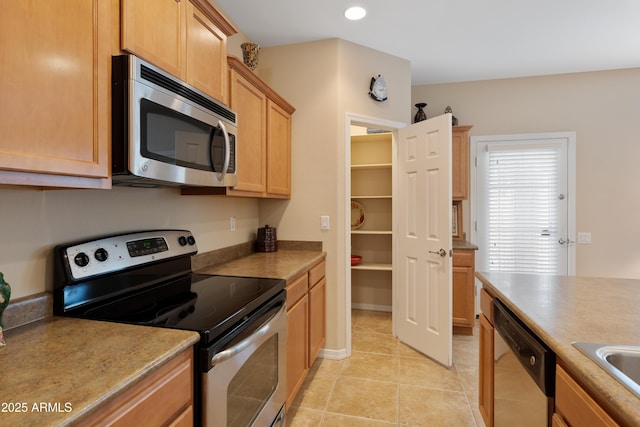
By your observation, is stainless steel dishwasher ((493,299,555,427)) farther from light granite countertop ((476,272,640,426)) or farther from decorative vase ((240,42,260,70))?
decorative vase ((240,42,260,70))

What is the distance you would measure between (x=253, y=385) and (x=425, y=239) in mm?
1854

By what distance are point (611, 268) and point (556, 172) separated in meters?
1.18

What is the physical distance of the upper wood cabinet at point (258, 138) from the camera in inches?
72.4

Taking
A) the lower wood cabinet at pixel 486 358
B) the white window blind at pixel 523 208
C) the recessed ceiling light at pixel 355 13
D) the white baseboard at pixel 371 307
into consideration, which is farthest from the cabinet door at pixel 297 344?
the white window blind at pixel 523 208

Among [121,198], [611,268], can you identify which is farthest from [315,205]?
[611,268]

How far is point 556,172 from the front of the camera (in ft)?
11.3

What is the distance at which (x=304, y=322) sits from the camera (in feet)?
6.91

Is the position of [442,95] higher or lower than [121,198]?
higher

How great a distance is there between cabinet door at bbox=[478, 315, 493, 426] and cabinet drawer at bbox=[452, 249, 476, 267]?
1.35 meters

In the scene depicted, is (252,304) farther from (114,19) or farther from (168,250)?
(114,19)

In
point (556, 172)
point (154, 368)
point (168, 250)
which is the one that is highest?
point (556, 172)

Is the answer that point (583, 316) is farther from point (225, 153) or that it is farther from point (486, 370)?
point (225, 153)

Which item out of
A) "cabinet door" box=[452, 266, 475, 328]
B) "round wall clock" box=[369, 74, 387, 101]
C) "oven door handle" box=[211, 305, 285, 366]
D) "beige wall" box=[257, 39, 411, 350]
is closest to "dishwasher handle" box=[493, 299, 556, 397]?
"oven door handle" box=[211, 305, 285, 366]

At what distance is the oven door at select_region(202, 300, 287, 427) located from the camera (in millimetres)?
1022
